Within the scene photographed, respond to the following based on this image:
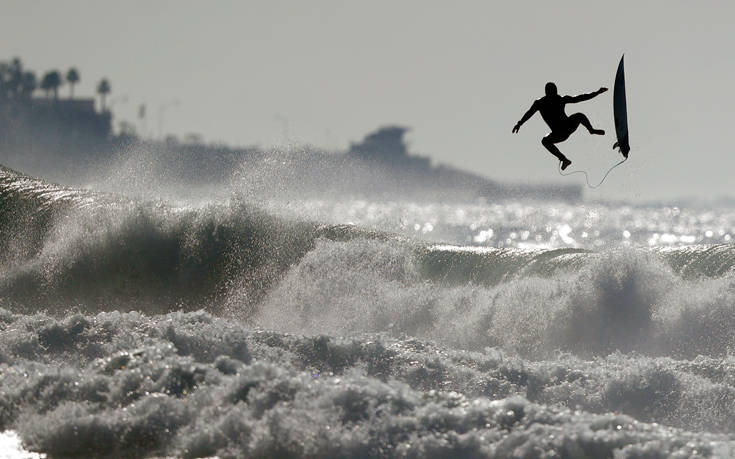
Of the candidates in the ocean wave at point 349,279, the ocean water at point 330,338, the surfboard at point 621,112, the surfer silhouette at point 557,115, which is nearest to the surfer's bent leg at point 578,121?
the surfer silhouette at point 557,115

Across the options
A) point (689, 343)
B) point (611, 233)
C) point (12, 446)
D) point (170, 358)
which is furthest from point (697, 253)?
point (611, 233)

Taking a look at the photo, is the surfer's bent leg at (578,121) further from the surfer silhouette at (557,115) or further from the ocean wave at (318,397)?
the ocean wave at (318,397)

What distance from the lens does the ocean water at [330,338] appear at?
8281mm

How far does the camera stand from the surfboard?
1138 cm

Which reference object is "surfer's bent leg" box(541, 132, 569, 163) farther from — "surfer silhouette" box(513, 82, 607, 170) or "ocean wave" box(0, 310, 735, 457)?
"ocean wave" box(0, 310, 735, 457)

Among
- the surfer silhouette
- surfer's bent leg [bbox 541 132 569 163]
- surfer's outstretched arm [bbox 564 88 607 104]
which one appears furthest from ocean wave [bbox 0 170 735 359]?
surfer's outstretched arm [bbox 564 88 607 104]

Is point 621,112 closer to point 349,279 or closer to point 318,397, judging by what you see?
point 318,397

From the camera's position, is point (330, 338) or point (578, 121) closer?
point (578, 121)

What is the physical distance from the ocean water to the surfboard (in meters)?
2.36

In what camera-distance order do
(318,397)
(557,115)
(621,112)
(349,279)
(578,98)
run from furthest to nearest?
(349,279)
(621,112)
(557,115)
(578,98)
(318,397)

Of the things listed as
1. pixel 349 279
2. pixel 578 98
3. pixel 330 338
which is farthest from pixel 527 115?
pixel 349 279

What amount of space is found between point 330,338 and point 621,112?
162 inches

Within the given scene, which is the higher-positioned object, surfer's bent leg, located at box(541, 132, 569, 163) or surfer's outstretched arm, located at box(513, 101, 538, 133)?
surfer's outstretched arm, located at box(513, 101, 538, 133)

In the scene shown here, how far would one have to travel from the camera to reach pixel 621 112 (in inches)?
464
